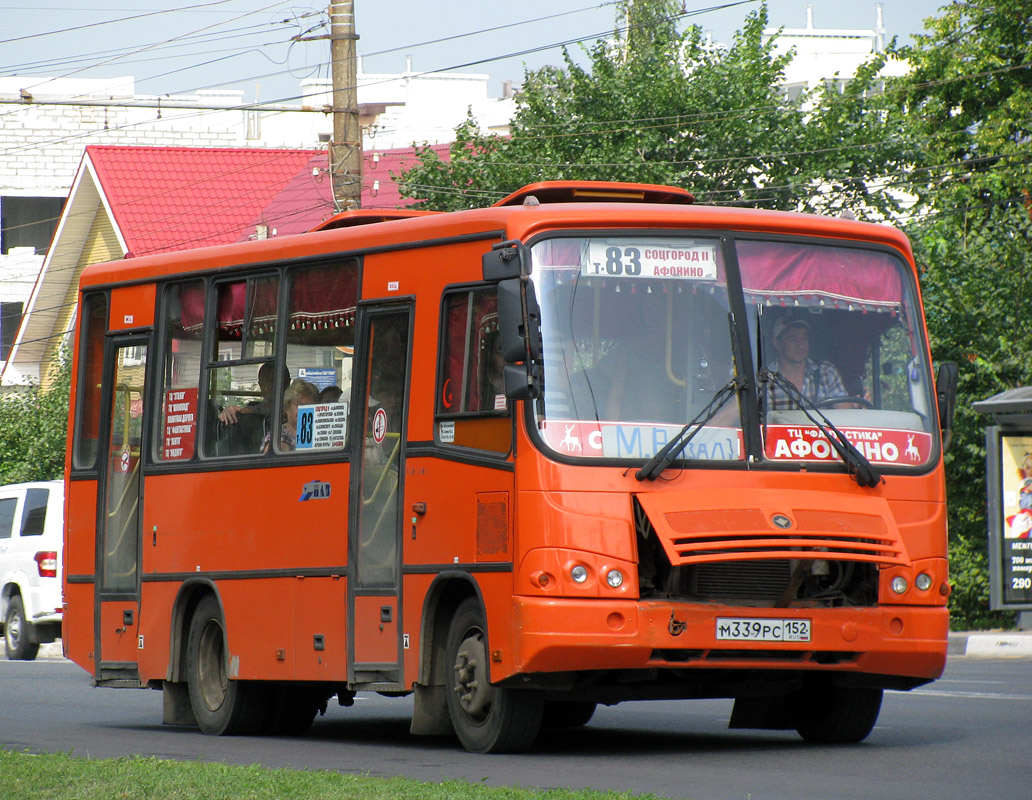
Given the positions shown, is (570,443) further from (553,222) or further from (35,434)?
(35,434)

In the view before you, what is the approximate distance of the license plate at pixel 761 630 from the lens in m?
10.0

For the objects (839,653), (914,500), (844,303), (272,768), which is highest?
(844,303)

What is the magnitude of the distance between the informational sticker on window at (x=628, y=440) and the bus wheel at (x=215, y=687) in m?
3.73

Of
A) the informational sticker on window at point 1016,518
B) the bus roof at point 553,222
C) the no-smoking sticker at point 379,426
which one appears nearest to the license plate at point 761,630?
the bus roof at point 553,222

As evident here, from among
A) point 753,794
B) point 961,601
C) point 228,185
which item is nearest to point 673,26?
point 228,185

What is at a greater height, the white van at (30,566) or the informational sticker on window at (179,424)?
the informational sticker on window at (179,424)

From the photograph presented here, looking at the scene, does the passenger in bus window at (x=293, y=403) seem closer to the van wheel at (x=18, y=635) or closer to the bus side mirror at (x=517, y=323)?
the bus side mirror at (x=517, y=323)

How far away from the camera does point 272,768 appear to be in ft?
32.6

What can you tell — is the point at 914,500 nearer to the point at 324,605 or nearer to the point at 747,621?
the point at 747,621

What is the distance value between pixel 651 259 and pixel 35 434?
27.4 meters

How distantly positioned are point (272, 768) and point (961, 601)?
56.9ft

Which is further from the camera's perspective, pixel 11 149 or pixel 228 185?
pixel 11 149

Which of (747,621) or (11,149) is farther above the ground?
(11,149)

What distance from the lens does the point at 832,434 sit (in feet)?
34.7
